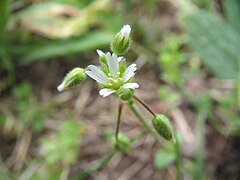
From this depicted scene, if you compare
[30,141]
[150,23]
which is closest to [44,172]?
[30,141]

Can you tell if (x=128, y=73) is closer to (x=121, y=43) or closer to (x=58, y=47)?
(x=121, y=43)

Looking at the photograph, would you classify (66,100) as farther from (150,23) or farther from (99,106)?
(150,23)

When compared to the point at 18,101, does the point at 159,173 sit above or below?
below

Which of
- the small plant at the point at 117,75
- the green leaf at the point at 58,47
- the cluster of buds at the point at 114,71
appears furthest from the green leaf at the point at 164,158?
the green leaf at the point at 58,47

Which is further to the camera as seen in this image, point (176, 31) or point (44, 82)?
point (176, 31)

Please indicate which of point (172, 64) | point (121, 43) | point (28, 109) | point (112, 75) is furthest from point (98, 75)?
point (28, 109)

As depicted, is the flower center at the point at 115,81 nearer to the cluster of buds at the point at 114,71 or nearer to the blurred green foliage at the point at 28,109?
the cluster of buds at the point at 114,71
